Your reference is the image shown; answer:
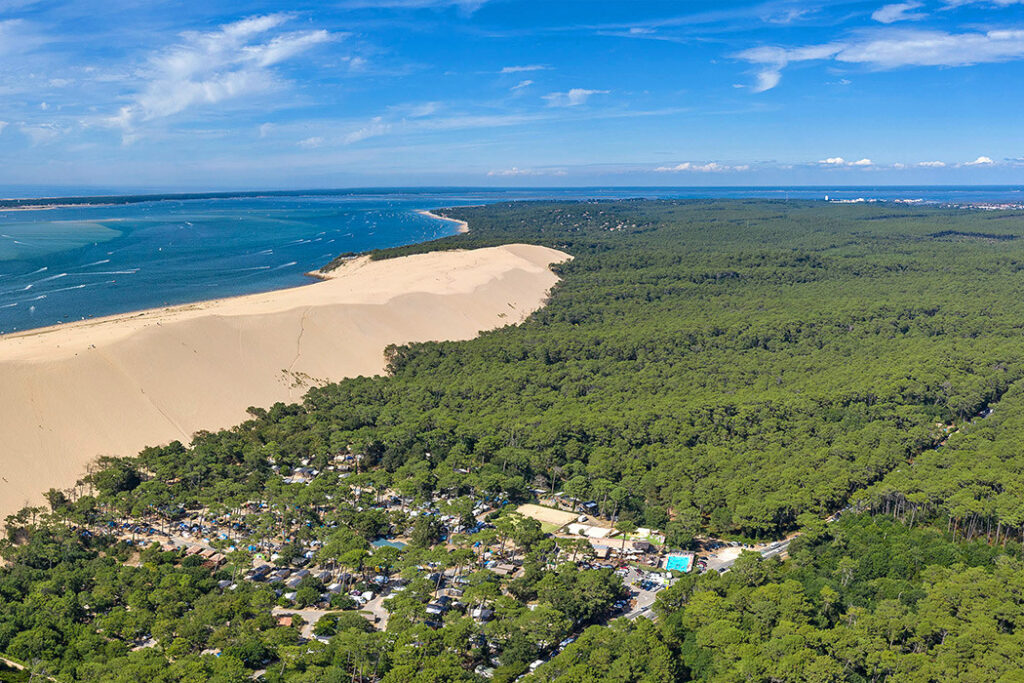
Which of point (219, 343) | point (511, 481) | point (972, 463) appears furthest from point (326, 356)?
point (972, 463)

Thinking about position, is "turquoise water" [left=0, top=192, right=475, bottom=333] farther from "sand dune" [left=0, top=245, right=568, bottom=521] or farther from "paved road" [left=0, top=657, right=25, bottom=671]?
"paved road" [left=0, top=657, right=25, bottom=671]

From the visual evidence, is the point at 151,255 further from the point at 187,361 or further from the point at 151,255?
the point at 187,361

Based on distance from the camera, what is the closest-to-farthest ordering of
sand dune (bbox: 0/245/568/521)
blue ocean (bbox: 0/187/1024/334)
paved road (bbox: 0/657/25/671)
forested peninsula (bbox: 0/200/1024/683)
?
paved road (bbox: 0/657/25/671) → forested peninsula (bbox: 0/200/1024/683) → sand dune (bbox: 0/245/568/521) → blue ocean (bbox: 0/187/1024/334)

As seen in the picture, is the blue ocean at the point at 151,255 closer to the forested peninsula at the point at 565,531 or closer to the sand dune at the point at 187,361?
the sand dune at the point at 187,361

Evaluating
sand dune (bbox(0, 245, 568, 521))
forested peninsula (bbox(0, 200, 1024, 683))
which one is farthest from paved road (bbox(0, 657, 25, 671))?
sand dune (bbox(0, 245, 568, 521))

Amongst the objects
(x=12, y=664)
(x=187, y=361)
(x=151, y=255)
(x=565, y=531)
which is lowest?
(x=565, y=531)

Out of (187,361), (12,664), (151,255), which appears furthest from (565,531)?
(151,255)

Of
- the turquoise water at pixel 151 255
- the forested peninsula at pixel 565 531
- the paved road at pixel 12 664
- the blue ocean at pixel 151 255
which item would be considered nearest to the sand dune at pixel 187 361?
the forested peninsula at pixel 565 531
